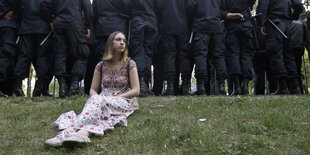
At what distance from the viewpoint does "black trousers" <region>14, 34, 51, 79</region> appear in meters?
6.69

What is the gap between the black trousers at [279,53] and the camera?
7480mm

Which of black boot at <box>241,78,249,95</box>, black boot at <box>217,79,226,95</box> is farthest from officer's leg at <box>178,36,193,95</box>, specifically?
black boot at <box>241,78,249,95</box>

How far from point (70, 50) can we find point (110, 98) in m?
3.07

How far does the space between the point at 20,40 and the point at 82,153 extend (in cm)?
502

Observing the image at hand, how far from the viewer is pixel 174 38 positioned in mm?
7324

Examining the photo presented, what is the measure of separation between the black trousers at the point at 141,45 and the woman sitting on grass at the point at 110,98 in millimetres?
1918

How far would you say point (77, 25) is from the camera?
21.9ft

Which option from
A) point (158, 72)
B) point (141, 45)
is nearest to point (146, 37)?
point (141, 45)

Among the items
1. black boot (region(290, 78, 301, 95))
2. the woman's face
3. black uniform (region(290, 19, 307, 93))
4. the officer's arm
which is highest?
the officer's arm

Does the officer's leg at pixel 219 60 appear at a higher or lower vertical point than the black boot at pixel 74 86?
higher

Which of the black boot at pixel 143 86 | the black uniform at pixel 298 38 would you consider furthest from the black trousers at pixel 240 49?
the black boot at pixel 143 86

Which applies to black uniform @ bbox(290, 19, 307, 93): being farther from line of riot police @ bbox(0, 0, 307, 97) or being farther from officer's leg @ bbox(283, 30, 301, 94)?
line of riot police @ bbox(0, 0, 307, 97)

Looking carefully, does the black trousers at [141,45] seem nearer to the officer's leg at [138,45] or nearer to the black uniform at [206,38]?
the officer's leg at [138,45]

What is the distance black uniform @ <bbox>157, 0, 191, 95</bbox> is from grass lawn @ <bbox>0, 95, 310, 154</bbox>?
1.84 m
